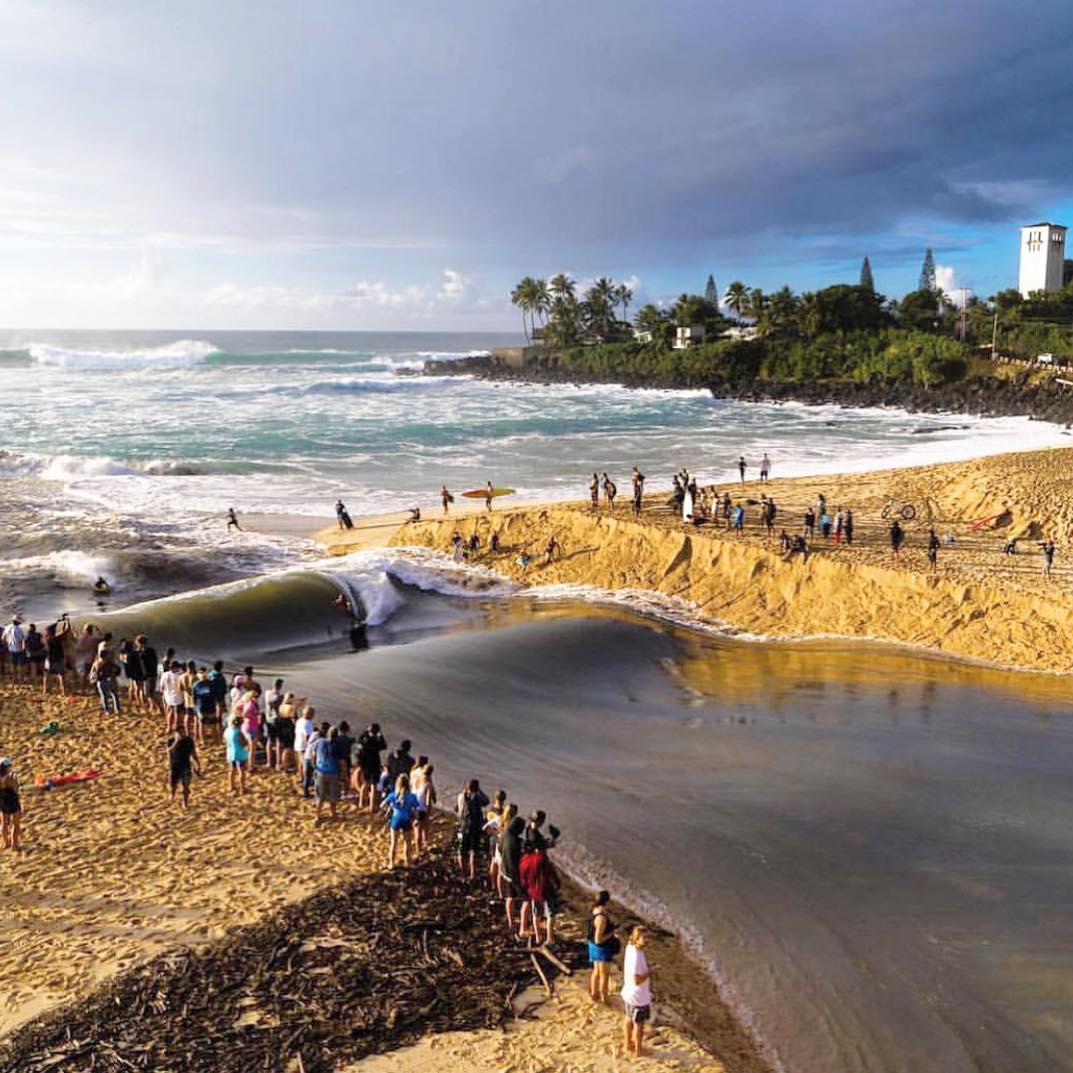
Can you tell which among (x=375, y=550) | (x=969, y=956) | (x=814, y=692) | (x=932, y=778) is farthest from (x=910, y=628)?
(x=375, y=550)

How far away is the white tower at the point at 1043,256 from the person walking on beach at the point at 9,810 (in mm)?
112618

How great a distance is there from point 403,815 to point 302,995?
235cm

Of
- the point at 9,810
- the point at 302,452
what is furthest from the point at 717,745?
the point at 302,452

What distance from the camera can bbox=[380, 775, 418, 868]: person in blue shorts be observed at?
9.48 m

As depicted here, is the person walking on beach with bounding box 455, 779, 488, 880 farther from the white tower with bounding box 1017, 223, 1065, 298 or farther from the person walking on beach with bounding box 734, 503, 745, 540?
the white tower with bounding box 1017, 223, 1065, 298

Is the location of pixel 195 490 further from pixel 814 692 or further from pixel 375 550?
pixel 814 692

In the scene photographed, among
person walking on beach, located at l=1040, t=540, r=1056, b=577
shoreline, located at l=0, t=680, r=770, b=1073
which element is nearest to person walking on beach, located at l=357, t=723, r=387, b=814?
shoreline, located at l=0, t=680, r=770, b=1073

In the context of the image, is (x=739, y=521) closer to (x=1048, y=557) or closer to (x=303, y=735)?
(x=1048, y=557)

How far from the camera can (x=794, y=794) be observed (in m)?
11.6

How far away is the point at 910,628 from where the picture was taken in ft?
59.7

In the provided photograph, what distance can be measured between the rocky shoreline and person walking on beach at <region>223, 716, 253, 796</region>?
187 ft

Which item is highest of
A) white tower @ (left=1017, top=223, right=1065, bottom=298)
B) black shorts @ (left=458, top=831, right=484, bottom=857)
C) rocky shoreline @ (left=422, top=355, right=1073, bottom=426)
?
white tower @ (left=1017, top=223, right=1065, bottom=298)

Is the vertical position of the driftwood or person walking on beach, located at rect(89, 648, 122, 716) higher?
person walking on beach, located at rect(89, 648, 122, 716)

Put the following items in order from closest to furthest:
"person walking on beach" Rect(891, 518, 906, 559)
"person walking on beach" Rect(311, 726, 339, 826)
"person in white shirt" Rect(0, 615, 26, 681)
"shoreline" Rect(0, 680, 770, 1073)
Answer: "shoreline" Rect(0, 680, 770, 1073)
"person walking on beach" Rect(311, 726, 339, 826)
"person in white shirt" Rect(0, 615, 26, 681)
"person walking on beach" Rect(891, 518, 906, 559)
